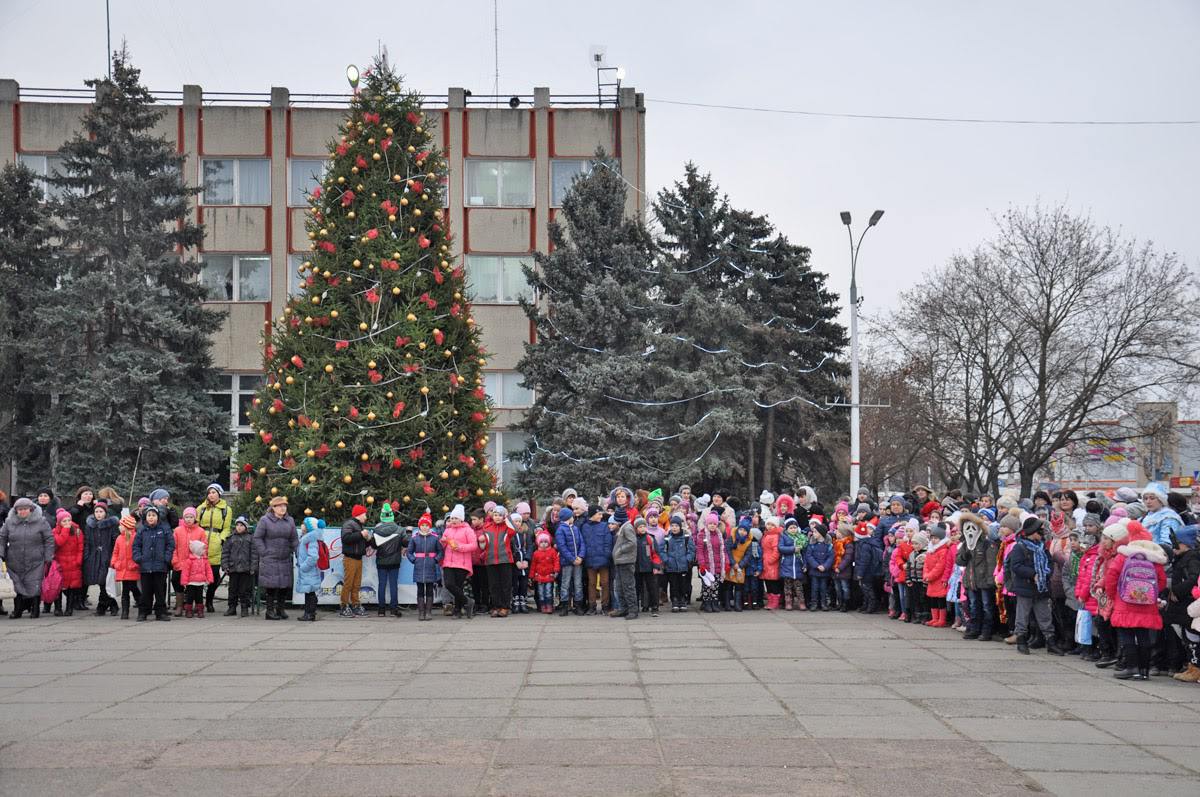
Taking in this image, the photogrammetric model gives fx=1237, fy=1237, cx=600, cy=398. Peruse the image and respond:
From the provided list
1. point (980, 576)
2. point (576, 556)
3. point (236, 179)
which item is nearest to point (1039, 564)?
point (980, 576)

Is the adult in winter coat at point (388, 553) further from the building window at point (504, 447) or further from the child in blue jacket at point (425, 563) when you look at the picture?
the building window at point (504, 447)

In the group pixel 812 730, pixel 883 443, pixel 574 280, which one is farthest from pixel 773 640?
pixel 883 443

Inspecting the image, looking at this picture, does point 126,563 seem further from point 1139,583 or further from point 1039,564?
point 1139,583

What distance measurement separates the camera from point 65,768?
26.6 ft

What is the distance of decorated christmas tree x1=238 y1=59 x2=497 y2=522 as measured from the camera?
21.0m

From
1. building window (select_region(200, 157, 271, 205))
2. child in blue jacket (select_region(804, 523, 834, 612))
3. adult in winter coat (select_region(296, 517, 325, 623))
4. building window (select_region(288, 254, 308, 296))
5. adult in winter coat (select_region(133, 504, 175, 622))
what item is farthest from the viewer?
building window (select_region(200, 157, 271, 205))

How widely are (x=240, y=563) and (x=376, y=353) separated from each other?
173 inches

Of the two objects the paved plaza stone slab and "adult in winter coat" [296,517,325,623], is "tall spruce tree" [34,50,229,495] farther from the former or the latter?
the paved plaza stone slab

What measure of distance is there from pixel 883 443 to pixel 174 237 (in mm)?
29151

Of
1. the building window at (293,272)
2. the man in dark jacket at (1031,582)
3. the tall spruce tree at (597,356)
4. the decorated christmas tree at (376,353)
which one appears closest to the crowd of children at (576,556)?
the man in dark jacket at (1031,582)

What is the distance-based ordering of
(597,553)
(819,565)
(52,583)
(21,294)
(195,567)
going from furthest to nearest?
(21,294) → (819,565) → (597,553) → (52,583) → (195,567)

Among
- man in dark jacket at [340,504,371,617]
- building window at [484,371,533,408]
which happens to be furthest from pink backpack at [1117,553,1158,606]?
building window at [484,371,533,408]

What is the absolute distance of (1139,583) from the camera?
1229 cm

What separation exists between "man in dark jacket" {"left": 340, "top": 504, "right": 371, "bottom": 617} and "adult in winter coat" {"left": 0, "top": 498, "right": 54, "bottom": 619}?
4.39 metres
